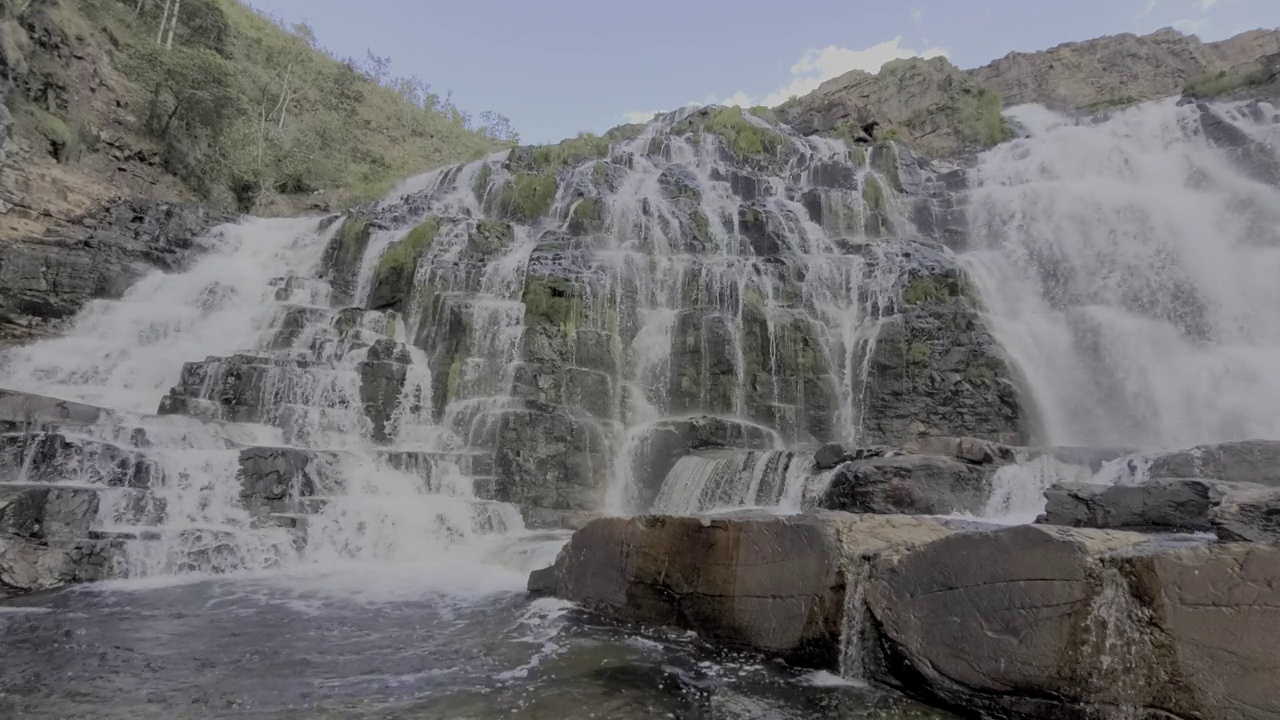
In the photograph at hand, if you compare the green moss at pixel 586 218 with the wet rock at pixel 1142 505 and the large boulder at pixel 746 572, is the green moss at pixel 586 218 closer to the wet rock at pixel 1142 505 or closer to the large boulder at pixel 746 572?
the large boulder at pixel 746 572

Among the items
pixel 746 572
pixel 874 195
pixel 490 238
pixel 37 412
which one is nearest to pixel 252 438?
pixel 37 412

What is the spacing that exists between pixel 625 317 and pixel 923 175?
15815mm

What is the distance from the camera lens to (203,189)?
26.6 m

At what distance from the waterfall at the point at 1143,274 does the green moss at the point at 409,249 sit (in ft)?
52.5

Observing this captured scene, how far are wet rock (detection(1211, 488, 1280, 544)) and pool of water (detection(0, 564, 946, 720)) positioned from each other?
384cm

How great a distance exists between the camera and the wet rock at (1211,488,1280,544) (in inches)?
251

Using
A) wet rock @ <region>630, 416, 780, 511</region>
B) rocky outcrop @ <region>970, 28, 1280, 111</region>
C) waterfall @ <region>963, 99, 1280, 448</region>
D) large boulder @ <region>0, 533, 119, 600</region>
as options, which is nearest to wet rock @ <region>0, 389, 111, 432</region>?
large boulder @ <region>0, 533, 119, 600</region>

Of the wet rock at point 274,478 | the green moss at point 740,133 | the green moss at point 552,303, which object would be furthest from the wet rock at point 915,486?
the green moss at point 740,133

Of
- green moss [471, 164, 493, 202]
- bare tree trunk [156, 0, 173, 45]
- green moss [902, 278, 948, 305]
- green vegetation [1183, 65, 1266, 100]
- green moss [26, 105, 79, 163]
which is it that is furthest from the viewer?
bare tree trunk [156, 0, 173, 45]

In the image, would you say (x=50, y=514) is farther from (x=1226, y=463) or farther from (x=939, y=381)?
(x=939, y=381)

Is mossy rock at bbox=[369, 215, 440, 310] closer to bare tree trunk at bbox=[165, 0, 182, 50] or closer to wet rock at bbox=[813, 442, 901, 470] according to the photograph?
wet rock at bbox=[813, 442, 901, 470]

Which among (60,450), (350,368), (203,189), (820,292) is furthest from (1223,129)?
(203,189)

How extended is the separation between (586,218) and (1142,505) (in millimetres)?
16449

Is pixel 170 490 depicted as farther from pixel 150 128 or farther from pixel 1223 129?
pixel 1223 129
